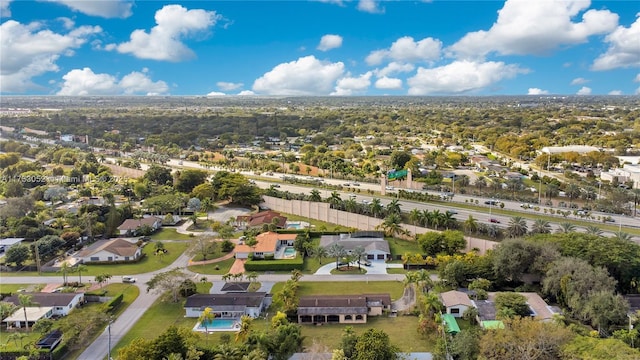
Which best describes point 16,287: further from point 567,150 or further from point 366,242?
point 567,150

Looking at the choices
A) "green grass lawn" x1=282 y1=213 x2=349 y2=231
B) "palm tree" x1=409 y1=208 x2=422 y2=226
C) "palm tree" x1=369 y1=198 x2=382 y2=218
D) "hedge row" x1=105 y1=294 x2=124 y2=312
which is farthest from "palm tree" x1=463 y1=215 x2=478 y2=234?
"hedge row" x1=105 y1=294 x2=124 y2=312

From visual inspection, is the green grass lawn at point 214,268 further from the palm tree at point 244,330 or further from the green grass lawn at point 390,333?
the palm tree at point 244,330

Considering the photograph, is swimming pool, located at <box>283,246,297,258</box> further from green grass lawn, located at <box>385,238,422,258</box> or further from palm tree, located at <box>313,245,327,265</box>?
green grass lawn, located at <box>385,238,422,258</box>

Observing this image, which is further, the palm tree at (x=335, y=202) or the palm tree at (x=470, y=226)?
the palm tree at (x=335, y=202)

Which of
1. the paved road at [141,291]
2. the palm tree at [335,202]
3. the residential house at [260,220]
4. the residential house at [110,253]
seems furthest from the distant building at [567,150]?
the residential house at [110,253]

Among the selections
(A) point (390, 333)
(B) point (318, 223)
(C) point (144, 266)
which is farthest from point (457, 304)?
(C) point (144, 266)

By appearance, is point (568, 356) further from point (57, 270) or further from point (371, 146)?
point (371, 146)
